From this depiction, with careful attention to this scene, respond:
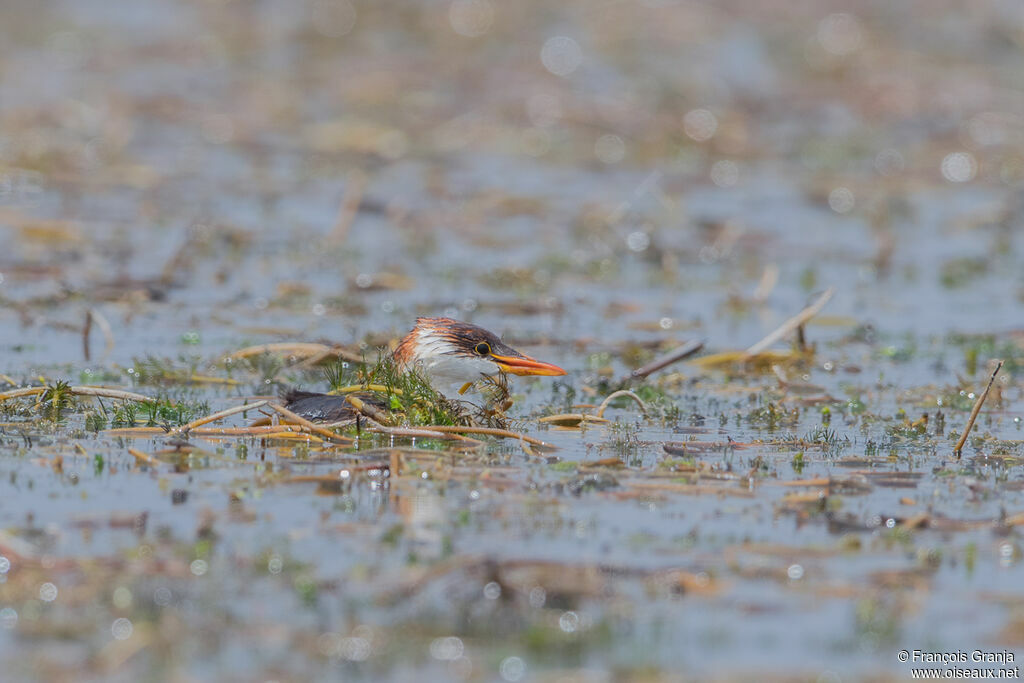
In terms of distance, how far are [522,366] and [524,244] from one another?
7235mm

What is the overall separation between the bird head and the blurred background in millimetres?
631

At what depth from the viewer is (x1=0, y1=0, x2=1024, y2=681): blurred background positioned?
623 cm

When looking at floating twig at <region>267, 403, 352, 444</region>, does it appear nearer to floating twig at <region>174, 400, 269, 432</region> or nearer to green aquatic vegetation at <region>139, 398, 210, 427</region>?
floating twig at <region>174, 400, 269, 432</region>

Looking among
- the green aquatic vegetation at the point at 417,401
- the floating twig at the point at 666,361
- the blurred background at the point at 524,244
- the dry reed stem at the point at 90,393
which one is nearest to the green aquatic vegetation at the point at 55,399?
the dry reed stem at the point at 90,393

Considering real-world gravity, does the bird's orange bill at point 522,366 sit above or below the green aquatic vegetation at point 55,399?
above

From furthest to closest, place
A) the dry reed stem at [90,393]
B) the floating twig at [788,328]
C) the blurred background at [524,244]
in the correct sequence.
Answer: the floating twig at [788,328] < the dry reed stem at [90,393] < the blurred background at [524,244]

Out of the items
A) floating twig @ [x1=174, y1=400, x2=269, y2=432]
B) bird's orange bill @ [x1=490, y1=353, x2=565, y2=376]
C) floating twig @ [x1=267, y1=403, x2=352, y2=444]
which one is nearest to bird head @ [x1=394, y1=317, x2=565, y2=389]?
bird's orange bill @ [x1=490, y1=353, x2=565, y2=376]

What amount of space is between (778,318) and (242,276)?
178 inches

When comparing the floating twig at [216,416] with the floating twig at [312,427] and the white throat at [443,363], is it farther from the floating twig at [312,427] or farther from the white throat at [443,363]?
the white throat at [443,363]

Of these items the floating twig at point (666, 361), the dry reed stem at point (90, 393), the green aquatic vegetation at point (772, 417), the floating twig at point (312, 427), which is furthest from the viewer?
the floating twig at point (666, 361)

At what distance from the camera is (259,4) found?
30719 millimetres

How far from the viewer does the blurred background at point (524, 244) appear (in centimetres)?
623

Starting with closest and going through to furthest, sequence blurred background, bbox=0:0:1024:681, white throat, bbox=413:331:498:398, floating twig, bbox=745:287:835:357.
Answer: blurred background, bbox=0:0:1024:681, white throat, bbox=413:331:498:398, floating twig, bbox=745:287:835:357

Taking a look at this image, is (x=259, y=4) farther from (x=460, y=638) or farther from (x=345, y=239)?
(x=460, y=638)
